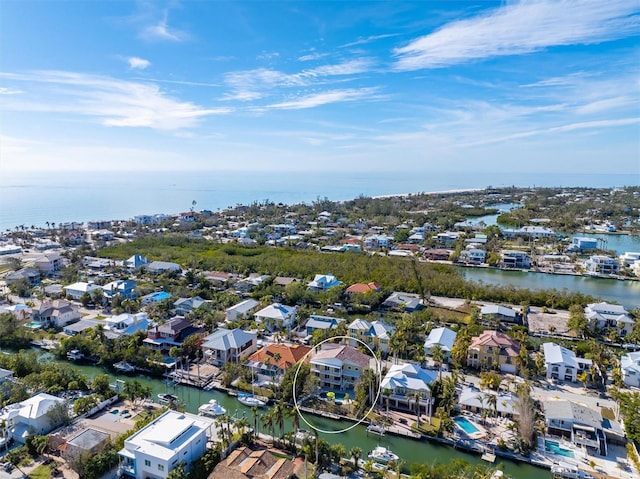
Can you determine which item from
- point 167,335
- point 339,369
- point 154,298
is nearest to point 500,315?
point 339,369

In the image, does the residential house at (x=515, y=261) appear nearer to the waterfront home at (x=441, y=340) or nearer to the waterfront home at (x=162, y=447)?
the waterfront home at (x=441, y=340)

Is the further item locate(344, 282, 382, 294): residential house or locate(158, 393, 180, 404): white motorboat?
locate(344, 282, 382, 294): residential house

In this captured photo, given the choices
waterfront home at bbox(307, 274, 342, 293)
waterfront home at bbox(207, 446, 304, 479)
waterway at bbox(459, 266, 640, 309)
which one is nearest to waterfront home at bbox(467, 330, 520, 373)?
waterfront home at bbox(207, 446, 304, 479)

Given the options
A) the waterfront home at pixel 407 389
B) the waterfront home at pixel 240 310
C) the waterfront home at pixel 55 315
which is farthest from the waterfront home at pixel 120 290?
the waterfront home at pixel 407 389

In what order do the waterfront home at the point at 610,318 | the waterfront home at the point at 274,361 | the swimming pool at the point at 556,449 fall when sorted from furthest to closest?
the waterfront home at the point at 610,318
the waterfront home at the point at 274,361
the swimming pool at the point at 556,449

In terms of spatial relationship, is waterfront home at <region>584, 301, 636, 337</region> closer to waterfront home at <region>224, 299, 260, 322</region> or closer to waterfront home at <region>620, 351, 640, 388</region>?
waterfront home at <region>620, 351, 640, 388</region>

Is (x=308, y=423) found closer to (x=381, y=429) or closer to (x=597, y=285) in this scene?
(x=381, y=429)
